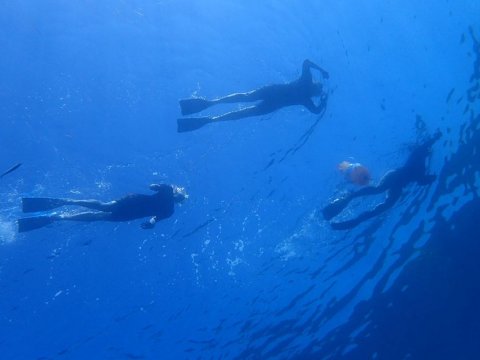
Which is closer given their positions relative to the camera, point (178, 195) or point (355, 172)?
point (178, 195)

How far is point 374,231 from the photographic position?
16.8m

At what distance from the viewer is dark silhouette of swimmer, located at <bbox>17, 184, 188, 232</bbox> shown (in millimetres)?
9344

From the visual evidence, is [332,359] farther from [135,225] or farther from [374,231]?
[135,225]

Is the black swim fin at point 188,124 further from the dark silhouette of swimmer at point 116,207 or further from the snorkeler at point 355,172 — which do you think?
the snorkeler at point 355,172

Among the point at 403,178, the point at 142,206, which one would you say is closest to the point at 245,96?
the point at 142,206

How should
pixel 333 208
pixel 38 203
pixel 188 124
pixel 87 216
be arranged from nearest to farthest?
pixel 38 203 < pixel 188 124 < pixel 87 216 < pixel 333 208

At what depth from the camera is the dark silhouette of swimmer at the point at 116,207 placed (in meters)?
9.34

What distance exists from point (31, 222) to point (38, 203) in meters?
0.50

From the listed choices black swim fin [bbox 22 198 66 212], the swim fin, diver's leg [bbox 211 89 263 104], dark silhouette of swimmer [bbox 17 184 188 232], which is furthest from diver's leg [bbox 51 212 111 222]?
the swim fin

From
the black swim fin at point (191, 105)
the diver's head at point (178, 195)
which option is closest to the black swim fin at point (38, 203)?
the diver's head at point (178, 195)

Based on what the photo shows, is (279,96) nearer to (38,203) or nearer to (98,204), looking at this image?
(98,204)

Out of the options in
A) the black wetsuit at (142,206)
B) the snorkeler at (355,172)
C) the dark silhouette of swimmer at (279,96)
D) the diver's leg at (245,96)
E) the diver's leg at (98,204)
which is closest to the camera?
the diver's leg at (98,204)

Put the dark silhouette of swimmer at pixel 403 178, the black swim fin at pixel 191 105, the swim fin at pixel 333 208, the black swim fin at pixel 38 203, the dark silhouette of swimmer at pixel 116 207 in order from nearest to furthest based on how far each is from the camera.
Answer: the black swim fin at pixel 38 203, the dark silhouette of swimmer at pixel 116 207, the black swim fin at pixel 191 105, the swim fin at pixel 333 208, the dark silhouette of swimmer at pixel 403 178

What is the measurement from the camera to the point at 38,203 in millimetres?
9281
